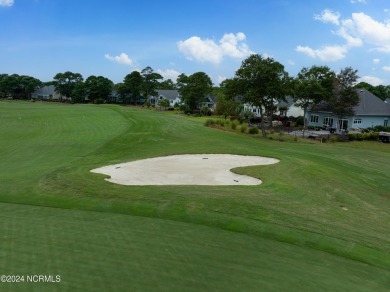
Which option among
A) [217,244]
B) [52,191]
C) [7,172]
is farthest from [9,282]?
[7,172]

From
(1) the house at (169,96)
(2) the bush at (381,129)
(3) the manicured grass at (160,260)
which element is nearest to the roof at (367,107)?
(2) the bush at (381,129)

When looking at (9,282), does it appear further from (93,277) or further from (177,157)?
(177,157)

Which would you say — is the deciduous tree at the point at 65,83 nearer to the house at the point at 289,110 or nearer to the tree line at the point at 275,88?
the tree line at the point at 275,88

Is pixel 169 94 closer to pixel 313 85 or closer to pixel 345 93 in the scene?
pixel 313 85

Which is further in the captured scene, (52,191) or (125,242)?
(52,191)

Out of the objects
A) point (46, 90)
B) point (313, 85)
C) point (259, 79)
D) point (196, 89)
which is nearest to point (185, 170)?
point (259, 79)

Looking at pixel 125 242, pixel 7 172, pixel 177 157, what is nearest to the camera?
pixel 125 242
